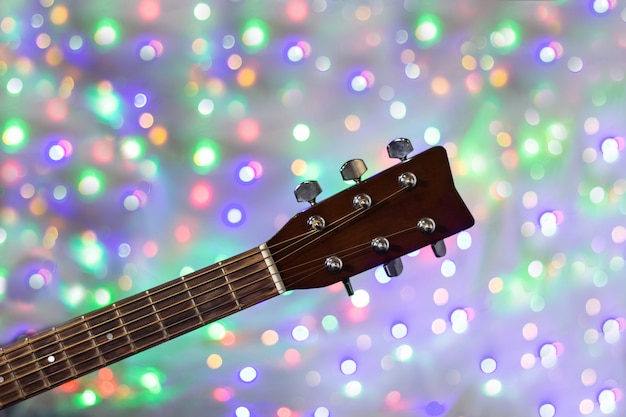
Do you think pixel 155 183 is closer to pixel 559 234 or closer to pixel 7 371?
pixel 7 371

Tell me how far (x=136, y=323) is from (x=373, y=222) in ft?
1.21

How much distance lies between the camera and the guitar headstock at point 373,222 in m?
0.86

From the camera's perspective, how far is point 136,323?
3.14 feet

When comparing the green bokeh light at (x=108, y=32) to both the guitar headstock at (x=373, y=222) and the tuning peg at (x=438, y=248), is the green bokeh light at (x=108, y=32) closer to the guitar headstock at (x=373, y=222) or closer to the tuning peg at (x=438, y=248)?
the guitar headstock at (x=373, y=222)

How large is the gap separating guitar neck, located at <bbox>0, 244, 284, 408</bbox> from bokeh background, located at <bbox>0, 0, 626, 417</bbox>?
0.28 metres

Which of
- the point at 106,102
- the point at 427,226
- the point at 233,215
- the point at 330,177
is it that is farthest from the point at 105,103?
the point at 427,226

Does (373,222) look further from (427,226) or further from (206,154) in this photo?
(206,154)

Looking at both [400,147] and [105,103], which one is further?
[105,103]

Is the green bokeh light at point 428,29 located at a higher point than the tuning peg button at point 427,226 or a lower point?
higher

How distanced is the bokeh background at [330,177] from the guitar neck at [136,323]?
0.90 ft

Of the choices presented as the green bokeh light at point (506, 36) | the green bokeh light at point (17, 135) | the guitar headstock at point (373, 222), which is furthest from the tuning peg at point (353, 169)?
the green bokeh light at point (17, 135)

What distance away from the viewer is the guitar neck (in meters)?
0.93

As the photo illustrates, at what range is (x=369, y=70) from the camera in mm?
1218

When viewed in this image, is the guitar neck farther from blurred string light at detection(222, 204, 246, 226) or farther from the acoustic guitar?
blurred string light at detection(222, 204, 246, 226)
